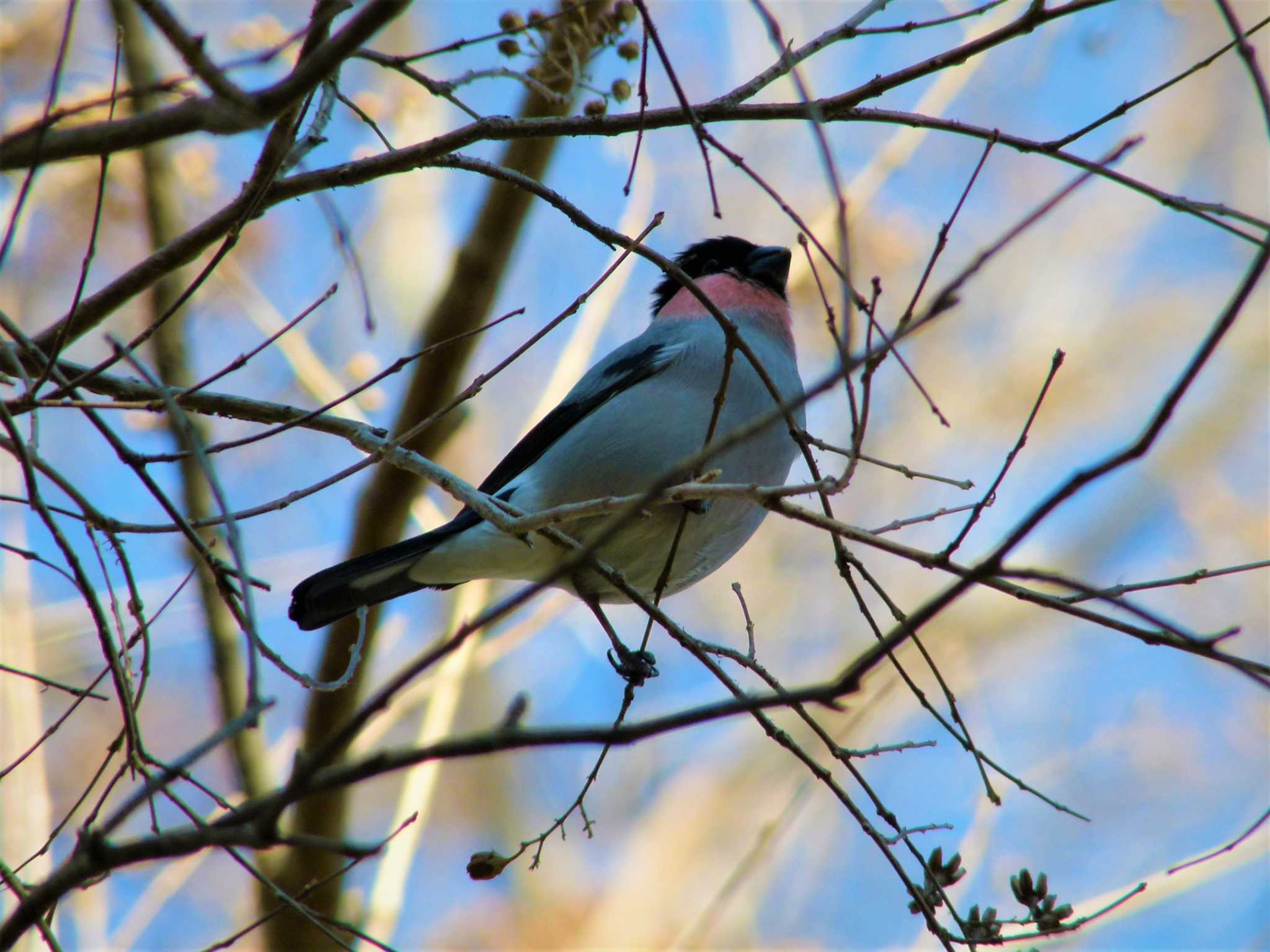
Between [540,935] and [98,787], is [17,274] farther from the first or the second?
[540,935]

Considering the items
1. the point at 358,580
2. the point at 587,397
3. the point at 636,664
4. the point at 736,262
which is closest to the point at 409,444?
the point at 587,397

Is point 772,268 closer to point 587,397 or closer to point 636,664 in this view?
point 587,397

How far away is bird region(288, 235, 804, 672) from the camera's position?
3.73 meters

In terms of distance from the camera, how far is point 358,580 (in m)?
3.79

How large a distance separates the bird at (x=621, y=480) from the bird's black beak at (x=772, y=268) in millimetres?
715

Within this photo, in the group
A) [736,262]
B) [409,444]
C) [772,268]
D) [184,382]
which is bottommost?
[409,444]

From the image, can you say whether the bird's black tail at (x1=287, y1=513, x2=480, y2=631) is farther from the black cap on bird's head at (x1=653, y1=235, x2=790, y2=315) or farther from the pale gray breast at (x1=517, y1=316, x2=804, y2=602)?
the black cap on bird's head at (x1=653, y1=235, x2=790, y2=315)

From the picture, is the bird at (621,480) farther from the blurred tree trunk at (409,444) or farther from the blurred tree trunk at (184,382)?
the blurred tree trunk at (184,382)

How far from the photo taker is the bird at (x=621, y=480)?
373 centimetres

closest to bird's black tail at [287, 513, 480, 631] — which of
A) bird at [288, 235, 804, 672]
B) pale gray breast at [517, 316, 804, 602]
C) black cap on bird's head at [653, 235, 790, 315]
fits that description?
bird at [288, 235, 804, 672]

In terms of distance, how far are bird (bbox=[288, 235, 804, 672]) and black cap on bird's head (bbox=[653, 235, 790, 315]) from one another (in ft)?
2.37

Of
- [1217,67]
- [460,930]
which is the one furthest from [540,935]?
[1217,67]

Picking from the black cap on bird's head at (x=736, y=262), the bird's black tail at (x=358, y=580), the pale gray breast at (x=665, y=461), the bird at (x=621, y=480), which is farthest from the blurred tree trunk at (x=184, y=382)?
the black cap on bird's head at (x=736, y=262)

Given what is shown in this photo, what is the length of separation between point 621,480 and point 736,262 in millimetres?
1686
